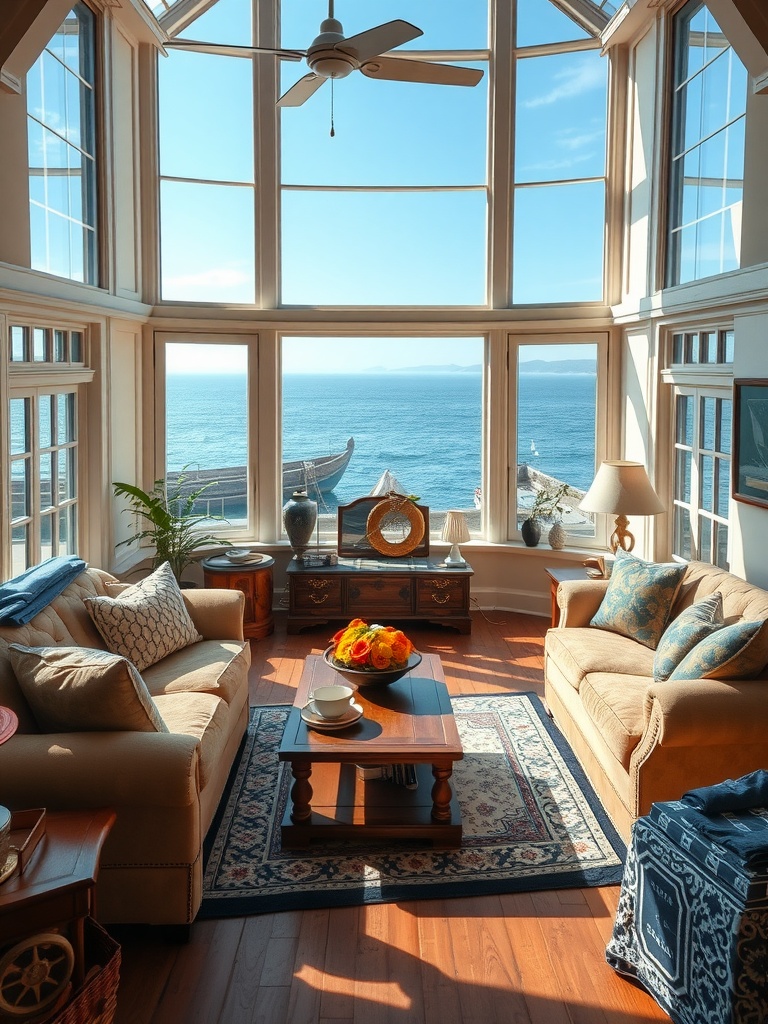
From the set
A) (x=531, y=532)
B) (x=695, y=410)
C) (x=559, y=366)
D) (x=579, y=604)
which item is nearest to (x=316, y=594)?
(x=531, y=532)

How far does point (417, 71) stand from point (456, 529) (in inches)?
130

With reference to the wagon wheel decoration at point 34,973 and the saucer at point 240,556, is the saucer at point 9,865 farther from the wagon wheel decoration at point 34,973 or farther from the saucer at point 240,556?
the saucer at point 240,556

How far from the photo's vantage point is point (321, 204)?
22.0 ft

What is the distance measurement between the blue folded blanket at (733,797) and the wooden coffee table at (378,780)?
99 centimetres

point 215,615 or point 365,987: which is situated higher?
point 215,615

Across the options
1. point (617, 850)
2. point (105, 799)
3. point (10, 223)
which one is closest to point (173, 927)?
point (105, 799)

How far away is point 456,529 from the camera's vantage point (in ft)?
21.0

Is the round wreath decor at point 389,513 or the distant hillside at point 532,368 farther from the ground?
the distant hillside at point 532,368

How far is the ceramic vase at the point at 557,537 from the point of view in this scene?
6.61 meters

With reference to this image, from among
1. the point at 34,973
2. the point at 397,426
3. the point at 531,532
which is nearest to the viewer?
the point at 34,973

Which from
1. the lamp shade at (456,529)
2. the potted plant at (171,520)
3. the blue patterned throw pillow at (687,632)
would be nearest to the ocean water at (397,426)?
the potted plant at (171,520)

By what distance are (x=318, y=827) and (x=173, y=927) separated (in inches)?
27.2

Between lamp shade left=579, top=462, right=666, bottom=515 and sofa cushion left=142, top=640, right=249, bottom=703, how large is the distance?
2199 mm

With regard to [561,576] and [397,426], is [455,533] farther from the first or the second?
[397,426]
